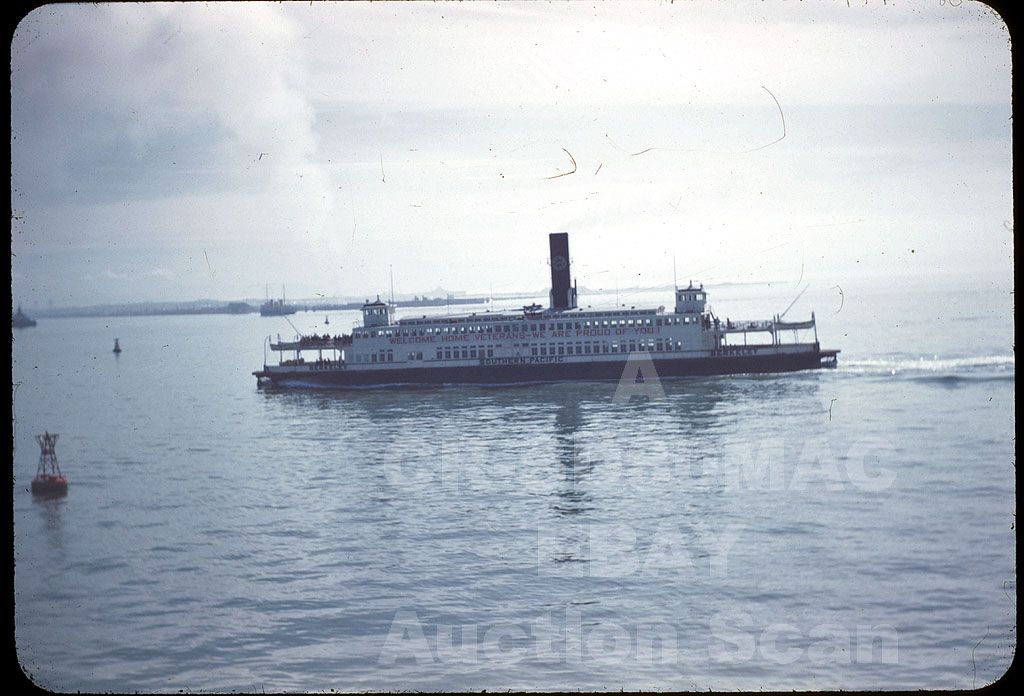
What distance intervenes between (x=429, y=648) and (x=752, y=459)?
1787cm

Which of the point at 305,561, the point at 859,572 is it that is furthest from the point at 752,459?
the point at 305,561

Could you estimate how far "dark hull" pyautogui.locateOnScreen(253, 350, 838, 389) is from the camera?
5284 cm

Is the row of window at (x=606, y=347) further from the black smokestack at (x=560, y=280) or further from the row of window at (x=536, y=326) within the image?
the black smokestack at (x=560, y=280)

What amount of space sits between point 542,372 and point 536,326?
9.56 ft

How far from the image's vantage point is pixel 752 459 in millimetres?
31531

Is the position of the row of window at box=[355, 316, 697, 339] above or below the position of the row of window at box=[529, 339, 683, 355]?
above

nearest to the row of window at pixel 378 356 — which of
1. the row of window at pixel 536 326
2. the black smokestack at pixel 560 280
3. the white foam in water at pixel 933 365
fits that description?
the row of window at pixel 536 326

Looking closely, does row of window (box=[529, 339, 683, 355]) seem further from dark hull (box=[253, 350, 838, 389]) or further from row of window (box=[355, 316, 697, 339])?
row of window (box=[355, 316, 697, 339])

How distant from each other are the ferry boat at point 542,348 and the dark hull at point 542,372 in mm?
57

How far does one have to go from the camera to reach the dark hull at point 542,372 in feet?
173

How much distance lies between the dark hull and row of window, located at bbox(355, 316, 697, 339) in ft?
7.08

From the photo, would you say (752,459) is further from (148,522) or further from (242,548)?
(148,522)

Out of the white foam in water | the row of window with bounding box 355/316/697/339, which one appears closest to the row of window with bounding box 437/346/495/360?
the row of window with bounding box 355/316/697/339

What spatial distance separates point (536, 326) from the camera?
183 feet
